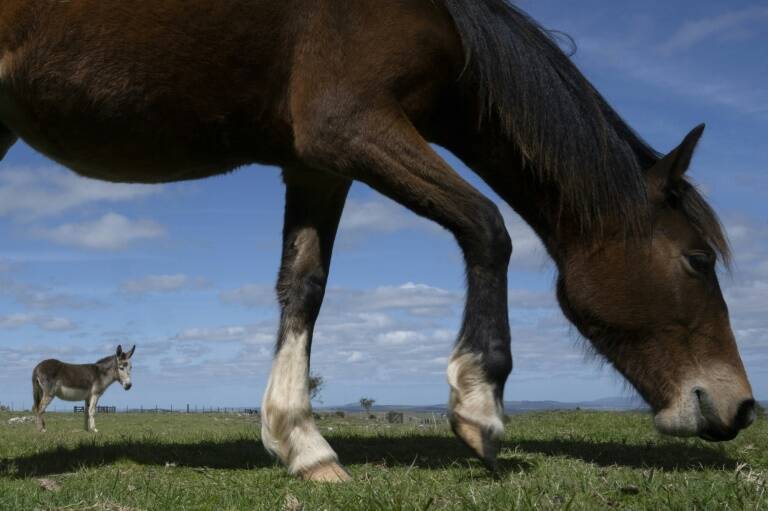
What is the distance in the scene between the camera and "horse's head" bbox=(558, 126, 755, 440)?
214 inches

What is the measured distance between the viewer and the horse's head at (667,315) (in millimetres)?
5430

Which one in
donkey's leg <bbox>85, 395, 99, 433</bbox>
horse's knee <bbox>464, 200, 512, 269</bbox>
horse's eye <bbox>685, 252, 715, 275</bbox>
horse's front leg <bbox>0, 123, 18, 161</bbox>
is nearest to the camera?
horse's knee <bbox>464, 200, 512, 269</bbox>

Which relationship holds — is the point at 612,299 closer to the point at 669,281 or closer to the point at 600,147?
the point at 669,281

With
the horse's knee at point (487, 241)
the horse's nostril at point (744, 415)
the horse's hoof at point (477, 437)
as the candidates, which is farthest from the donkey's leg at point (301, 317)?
the horse's nostril at point (744, 415)

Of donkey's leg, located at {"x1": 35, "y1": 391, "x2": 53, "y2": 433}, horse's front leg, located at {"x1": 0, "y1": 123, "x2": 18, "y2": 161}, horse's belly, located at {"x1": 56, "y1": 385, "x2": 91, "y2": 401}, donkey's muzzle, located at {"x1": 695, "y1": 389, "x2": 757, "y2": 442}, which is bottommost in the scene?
donkey's muzzle, located at {"x1": 695, "y1": 389, "x2": 757, "y2": 442}

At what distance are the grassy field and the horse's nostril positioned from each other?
333mm

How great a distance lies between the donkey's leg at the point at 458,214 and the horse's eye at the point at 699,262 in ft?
5.58

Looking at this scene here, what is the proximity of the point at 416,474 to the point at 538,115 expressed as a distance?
2.62m

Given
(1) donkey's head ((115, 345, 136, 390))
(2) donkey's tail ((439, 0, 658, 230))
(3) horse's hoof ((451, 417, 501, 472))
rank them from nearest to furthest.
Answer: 1. (3) horse's hoof ((451, 417, 501, 472))
2. (2) donkey's tail ((439, 0, 658, 230))
3. (1) donkey's head ((115, 345, 136, 390))

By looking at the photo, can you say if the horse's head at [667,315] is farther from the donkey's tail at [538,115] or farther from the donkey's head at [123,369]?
the donkey's head at [123,369]

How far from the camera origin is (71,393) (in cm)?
2512

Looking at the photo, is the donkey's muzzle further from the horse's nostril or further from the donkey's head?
the donkey's head

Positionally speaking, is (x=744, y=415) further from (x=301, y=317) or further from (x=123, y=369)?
(x=123, y=369)

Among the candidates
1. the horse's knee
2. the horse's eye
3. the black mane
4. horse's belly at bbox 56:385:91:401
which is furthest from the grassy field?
horse's belly at bbox 56:385:91:401
